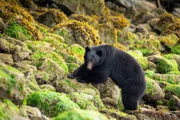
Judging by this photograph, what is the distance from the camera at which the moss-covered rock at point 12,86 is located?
5316 millimetres

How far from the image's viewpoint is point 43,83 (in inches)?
341

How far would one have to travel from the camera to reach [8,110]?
511 centimetres

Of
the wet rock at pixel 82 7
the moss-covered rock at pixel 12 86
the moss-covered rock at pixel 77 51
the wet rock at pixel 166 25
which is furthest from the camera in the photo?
the wet rock at pixel 166 25

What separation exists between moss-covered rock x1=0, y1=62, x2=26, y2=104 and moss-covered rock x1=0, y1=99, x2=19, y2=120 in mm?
111

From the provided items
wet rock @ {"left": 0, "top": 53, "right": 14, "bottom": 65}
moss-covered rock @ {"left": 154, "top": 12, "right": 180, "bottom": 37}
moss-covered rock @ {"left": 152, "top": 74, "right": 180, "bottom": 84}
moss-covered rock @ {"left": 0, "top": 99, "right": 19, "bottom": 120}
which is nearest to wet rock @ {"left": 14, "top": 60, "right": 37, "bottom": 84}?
wet rock @ {"left": 0, "top": 53, "right": 14, "bottom": 65}

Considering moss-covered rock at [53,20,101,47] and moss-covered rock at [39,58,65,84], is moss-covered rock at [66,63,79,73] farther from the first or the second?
moss-covered rock at [53,20,101,47]

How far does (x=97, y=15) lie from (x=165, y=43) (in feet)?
12.9

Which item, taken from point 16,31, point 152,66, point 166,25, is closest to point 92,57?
point 16,31

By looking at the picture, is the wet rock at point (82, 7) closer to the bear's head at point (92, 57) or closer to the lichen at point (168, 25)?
the lichen at point (168, 25)

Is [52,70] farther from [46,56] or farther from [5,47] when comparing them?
[5,47]

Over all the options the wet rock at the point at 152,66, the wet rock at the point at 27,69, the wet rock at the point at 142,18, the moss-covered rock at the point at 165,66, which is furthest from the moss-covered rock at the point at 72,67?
the wet rock at the point at 142,18

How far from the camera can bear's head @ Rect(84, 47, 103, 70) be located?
918 cm

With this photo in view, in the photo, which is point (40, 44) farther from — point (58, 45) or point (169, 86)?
point (169, 86)

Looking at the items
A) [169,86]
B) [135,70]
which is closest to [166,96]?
[169,86]
